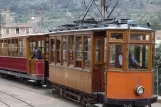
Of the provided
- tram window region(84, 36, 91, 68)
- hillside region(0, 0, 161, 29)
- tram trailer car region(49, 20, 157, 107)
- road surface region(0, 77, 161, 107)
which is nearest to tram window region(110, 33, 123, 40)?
tram trailer car region(49, 20, 157, 107)

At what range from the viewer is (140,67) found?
10.8 metres

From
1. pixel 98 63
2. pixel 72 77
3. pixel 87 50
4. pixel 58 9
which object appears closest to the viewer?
pixel 98 63

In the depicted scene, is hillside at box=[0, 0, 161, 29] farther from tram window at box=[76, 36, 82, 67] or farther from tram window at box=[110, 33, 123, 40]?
tram window at box=[110, 33, 123, 40]

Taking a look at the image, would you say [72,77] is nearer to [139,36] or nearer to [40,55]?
[139,36]

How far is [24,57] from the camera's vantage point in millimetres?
19578

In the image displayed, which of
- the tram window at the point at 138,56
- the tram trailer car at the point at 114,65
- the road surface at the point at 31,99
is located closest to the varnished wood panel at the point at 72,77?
the tram trailer car at the point at 114,65

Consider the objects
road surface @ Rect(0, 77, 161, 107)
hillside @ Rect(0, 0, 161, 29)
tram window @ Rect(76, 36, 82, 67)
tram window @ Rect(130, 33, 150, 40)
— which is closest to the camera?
tram window @ Rect(130, 33, 150, 40)

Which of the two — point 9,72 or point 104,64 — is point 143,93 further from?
point 9,72

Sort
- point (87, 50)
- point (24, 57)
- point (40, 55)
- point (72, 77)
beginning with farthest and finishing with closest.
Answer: point (24, 57), point (40, 55), point (72, 77), point (87, 50)

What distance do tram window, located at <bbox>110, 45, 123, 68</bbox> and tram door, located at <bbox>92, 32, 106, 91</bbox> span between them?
33.9 inches

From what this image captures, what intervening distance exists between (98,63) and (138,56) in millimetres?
1395

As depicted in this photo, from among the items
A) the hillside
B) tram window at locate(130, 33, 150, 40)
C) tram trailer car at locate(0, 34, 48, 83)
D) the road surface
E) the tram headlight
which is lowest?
the road surface

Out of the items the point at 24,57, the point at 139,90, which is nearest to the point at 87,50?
the point at 139,90

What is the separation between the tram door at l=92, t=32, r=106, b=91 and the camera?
11477 mm
